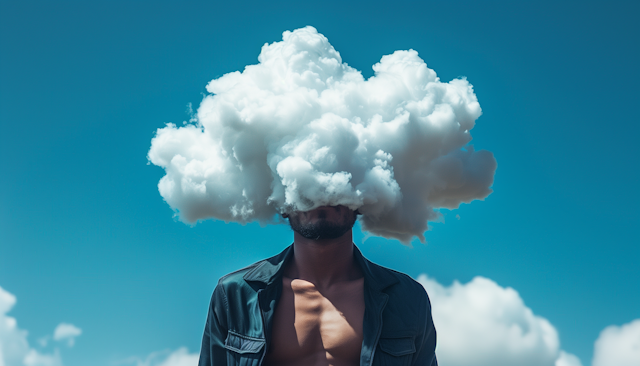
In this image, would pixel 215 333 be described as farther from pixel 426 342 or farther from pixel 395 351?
pixel 426 342

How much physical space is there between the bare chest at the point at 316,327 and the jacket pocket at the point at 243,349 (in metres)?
0.13

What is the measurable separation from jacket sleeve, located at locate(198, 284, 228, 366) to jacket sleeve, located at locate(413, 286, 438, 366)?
1.67 meters

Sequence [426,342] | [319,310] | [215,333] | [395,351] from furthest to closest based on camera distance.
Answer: [426,342] → [215,333] → [319,310] → [395,351]

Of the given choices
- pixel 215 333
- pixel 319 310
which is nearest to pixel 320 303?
pixel 319 310

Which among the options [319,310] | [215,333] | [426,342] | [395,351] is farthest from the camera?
[426,342]

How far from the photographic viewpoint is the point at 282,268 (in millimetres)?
4398

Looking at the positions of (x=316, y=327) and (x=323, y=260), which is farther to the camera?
(x=323, y=260)

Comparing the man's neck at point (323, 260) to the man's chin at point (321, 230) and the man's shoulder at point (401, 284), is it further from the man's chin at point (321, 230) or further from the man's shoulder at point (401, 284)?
the man's shoulder at point (401, 284)

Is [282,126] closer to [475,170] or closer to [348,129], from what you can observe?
[348,129]

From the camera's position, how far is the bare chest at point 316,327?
398cm

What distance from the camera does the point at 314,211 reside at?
4020 mm

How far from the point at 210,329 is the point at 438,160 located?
8.24 feet

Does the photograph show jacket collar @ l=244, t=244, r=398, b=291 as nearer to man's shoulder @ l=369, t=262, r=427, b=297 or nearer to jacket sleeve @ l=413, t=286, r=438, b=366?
man's shoulder @ l=369, t=262, r=427, b=297

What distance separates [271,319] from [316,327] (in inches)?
14.9
